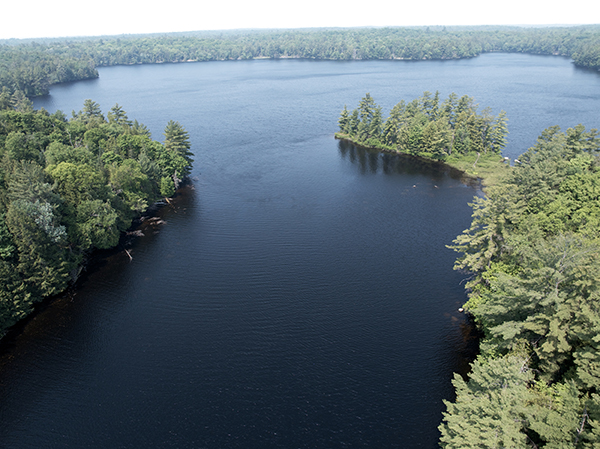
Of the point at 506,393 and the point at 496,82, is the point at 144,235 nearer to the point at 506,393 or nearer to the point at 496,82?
the point at 506,393

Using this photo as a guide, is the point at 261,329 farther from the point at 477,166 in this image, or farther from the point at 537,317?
the point at 477,166

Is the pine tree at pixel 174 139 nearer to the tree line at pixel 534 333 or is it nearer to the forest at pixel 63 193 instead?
the forest at pixel 63 193

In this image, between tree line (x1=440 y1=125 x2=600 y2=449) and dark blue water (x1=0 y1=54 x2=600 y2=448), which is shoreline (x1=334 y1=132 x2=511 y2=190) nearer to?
dark blue water (x1=0 y1=54 x2=600 y2=448)

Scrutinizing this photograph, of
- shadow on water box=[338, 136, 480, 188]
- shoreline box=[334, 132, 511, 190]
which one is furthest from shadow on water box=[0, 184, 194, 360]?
shoreline box=[334, 132, 511, 190]

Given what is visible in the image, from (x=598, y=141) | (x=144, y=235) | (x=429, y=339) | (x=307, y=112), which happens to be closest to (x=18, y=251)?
(x=144, y=235)

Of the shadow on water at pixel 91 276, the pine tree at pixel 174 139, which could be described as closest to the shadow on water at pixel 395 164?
the pine tree at pixel 174 139

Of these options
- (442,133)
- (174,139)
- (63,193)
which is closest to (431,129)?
(442,133)
